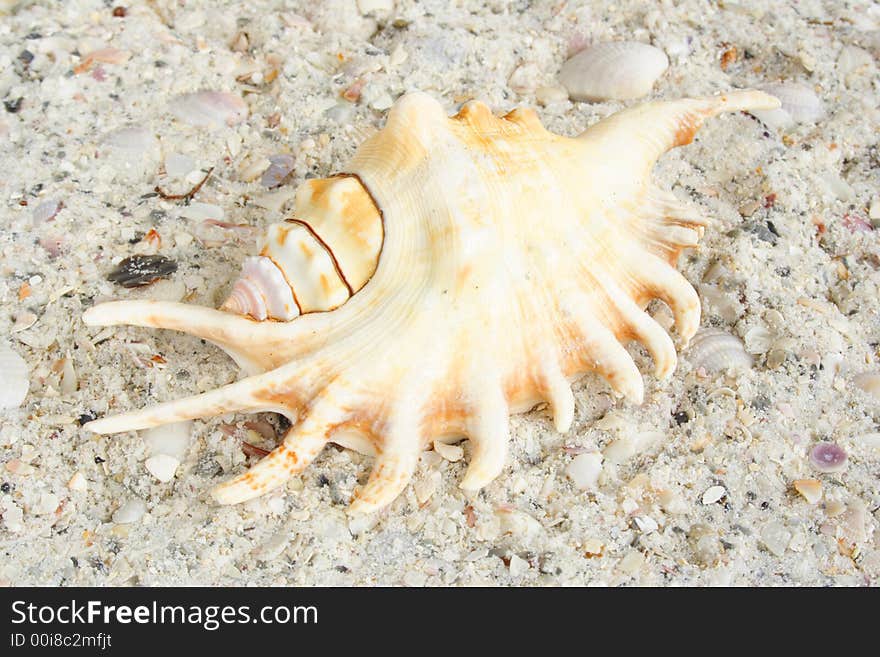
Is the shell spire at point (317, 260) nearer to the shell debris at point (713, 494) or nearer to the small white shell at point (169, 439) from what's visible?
the small white shell at point (169, 439)

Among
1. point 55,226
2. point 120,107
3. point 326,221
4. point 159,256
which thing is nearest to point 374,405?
point 326,221

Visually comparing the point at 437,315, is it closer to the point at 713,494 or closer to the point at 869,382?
the point at 713,494

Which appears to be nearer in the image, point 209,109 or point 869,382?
point 869,382

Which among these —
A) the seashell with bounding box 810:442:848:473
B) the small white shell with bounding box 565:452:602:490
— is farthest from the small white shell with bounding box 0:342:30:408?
the seashell with bounding box 810:442:848:473

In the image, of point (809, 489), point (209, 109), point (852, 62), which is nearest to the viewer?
point (809, 489)

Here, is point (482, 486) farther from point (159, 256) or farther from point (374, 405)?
point (159, 256)

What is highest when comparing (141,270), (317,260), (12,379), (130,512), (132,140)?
(317,260)

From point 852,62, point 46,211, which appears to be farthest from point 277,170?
point 852,62
